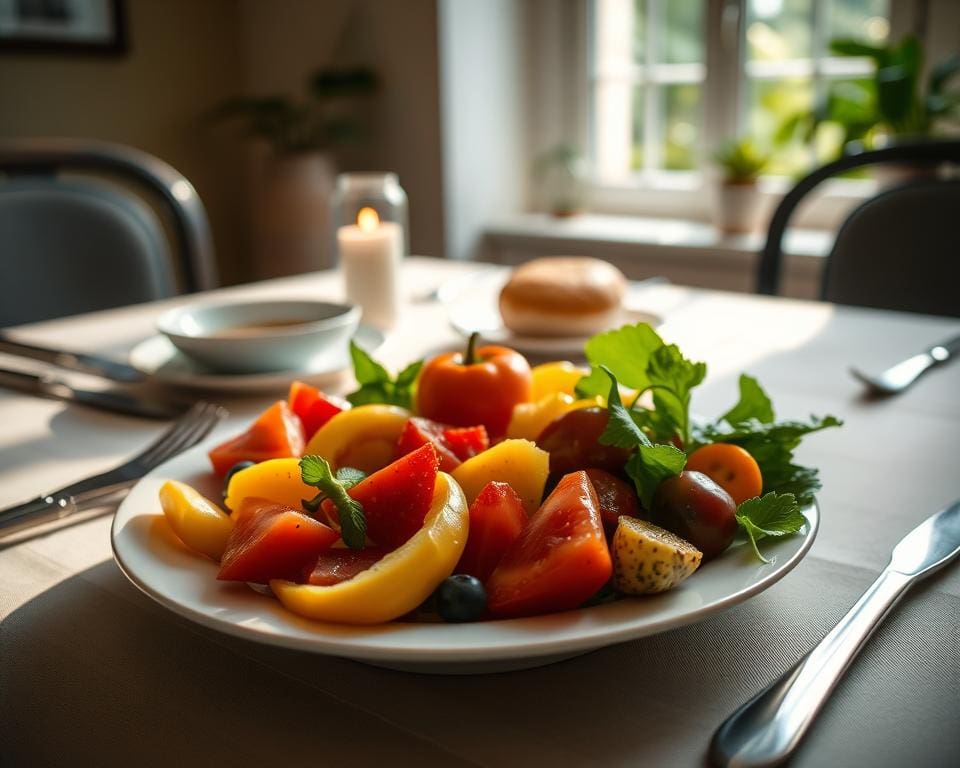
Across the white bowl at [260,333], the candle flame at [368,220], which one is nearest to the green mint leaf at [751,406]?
the white bowl at [260,333]

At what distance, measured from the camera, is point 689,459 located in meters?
0.55

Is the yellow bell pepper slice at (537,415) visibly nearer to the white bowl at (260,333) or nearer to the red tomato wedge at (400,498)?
the red tomato wedge at (400,498)

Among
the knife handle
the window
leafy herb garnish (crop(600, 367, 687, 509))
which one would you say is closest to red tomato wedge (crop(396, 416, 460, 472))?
leafy herb garnish (crop(600, 367, 687, 509))

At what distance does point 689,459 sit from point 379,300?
30.0 inches

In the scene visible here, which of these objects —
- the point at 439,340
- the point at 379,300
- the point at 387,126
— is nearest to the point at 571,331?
the point at 439,340

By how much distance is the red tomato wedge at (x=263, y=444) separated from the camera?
622 mm

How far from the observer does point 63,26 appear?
3.01 m

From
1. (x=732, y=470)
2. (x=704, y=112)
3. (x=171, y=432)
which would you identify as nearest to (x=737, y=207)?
(x=704, y=112)

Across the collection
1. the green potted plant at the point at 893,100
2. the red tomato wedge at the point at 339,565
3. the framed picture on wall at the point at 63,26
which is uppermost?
the framed picture on wall at the point at 63,26

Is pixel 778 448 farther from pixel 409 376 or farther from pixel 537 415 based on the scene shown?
pixel 409 376

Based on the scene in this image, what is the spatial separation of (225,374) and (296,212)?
2134 millimetres

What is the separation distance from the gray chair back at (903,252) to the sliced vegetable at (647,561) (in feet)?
3.80

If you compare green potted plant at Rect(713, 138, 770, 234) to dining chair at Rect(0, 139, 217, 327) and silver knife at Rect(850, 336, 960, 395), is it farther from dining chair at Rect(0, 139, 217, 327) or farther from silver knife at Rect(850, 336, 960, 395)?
silver knife at Rect(850, 336, 960, 395)

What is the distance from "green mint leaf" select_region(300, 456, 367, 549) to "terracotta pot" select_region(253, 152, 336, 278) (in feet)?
8.74
